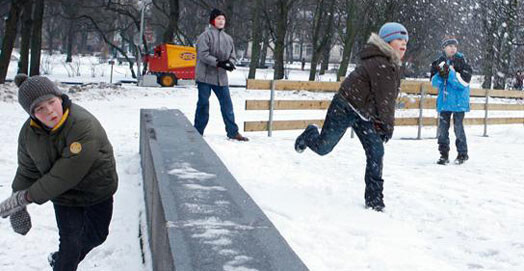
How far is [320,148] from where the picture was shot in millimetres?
5438

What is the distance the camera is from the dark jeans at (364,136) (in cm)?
503

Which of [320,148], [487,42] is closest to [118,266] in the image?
[320,148]

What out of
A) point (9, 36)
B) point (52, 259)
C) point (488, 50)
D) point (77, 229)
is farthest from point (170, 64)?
point (77, 229)

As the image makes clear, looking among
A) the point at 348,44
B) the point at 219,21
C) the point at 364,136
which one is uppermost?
the point at 348,44

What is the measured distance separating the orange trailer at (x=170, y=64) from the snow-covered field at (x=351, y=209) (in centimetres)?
1456

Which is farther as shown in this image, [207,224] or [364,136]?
[364,136]

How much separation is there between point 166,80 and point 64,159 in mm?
21440

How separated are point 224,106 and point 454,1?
45909 mm

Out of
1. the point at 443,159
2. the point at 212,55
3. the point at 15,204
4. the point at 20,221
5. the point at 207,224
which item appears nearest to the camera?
the point at 207,224

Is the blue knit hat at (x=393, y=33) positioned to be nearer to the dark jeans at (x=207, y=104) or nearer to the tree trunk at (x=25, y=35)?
the dark jeans at (x=207, y=104)

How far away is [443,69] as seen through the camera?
288 inches

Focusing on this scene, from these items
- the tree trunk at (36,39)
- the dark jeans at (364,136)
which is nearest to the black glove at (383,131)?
the dark jeans at (364,136)

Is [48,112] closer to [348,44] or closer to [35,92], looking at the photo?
[35,92]

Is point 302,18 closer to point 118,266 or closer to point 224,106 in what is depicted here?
point 224,106
